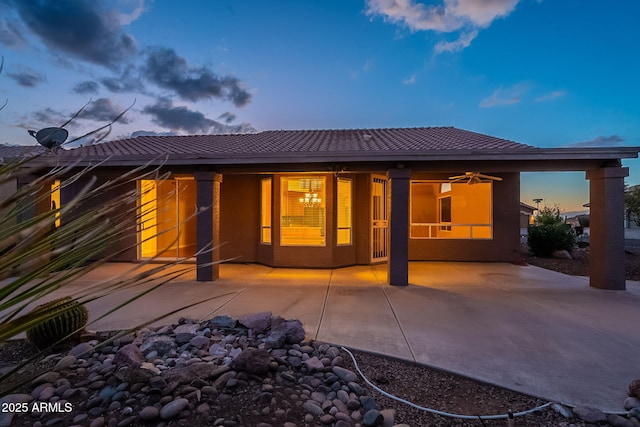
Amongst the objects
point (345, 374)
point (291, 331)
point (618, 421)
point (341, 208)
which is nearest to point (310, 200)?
point (341, 208)

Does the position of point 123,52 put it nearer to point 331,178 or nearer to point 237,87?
point 331,178

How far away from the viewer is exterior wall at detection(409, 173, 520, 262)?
10.0 m

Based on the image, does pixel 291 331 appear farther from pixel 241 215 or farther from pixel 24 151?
pixel 241 215

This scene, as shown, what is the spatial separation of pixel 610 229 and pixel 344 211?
6033mm

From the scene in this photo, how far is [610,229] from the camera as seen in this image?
643cm

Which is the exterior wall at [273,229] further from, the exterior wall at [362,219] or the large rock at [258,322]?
the large rock at [258,322]

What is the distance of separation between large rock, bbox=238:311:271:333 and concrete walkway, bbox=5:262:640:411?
480mm

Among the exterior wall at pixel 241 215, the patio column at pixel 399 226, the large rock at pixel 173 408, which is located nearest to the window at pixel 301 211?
the exterior wall at pixel 241 215

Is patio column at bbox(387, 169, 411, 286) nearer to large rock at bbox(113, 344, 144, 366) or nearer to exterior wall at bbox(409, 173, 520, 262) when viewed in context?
exterior wall at bbox(409, 173, 520, 262)

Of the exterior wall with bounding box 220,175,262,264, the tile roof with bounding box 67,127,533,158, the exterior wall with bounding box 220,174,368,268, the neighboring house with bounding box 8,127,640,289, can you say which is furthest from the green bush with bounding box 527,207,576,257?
the exterior wall with bounding box 220,175,262,264

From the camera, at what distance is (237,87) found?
43.9ft

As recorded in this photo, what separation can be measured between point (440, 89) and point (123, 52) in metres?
14.3

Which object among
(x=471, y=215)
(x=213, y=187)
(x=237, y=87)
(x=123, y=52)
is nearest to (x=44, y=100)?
(x=123, y=52)

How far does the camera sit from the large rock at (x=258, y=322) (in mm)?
4023
